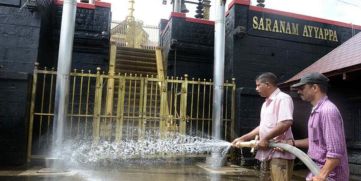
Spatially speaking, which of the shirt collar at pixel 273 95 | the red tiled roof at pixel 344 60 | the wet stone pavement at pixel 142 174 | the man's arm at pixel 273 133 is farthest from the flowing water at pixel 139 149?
the man's arm at pixel 273 133

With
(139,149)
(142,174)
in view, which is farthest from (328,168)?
(139,149)

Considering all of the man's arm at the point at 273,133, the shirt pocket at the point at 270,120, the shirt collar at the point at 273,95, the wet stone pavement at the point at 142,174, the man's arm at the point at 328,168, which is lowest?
the wet stone pavement at the point at 142,174

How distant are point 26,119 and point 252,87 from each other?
6505 millimetres

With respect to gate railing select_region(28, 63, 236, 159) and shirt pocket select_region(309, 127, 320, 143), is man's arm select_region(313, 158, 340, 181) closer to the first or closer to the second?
shirt pocket select_region(309, 127, 320, 143)

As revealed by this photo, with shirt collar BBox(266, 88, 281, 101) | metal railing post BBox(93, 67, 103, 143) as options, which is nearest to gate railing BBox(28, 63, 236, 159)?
metal railing post BBox(93, 67, 103, 143)

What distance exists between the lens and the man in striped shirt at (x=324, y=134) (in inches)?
106

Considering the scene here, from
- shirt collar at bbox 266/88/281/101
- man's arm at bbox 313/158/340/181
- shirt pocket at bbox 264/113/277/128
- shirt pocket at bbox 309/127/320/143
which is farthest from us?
shirt collar at bbox 266/88/281/101

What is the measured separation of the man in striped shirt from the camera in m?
2.68

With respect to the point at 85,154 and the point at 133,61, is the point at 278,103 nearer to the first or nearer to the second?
the point at 85,154

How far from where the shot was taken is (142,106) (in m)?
9.85

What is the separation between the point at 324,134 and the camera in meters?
2.80

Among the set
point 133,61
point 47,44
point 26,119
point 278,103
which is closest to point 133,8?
point 133,61

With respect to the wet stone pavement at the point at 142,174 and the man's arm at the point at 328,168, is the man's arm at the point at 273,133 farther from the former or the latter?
the wet stone pavement at the point at 142,174

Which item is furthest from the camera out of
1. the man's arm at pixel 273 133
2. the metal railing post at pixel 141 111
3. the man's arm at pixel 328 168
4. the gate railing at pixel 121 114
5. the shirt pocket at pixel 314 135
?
the metal railing post at pixel 141 111
